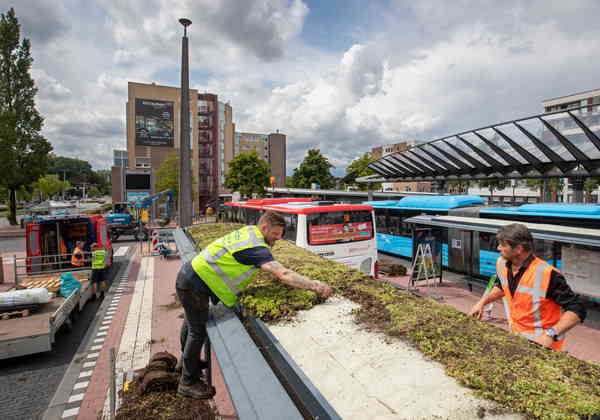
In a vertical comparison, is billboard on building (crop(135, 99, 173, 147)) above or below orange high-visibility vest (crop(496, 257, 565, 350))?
above

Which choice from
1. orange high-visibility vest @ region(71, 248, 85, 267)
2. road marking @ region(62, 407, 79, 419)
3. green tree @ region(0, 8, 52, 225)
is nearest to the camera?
road marking @ region(62, 407, 79, 419)

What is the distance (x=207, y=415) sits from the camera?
3.31 meters

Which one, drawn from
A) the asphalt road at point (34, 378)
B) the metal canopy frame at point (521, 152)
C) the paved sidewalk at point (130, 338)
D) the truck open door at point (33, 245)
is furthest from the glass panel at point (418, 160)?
the asphalt road at point (34, 378)

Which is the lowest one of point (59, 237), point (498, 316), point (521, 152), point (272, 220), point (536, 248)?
point (498, 316)

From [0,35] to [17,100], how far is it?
4909 millimetres

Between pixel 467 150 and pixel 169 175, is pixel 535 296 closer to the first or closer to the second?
pixel 467 150

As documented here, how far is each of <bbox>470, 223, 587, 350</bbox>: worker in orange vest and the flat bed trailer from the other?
651 centimetres

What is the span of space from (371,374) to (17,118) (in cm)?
3558

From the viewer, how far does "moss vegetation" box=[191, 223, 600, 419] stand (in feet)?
4.79

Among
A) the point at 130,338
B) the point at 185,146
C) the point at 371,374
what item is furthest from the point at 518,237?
the point at 185,146

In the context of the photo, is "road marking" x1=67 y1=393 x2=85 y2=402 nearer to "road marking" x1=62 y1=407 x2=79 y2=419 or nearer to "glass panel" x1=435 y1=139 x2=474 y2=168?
"road marking" x1=62 y1=407 x2=79 y2=419

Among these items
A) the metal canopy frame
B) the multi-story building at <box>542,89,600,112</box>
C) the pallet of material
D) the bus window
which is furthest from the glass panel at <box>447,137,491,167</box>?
the multi-story building at <box>542,89,600,112</box>

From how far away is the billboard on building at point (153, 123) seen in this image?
151 feet

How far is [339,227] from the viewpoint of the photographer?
8.27 meters
